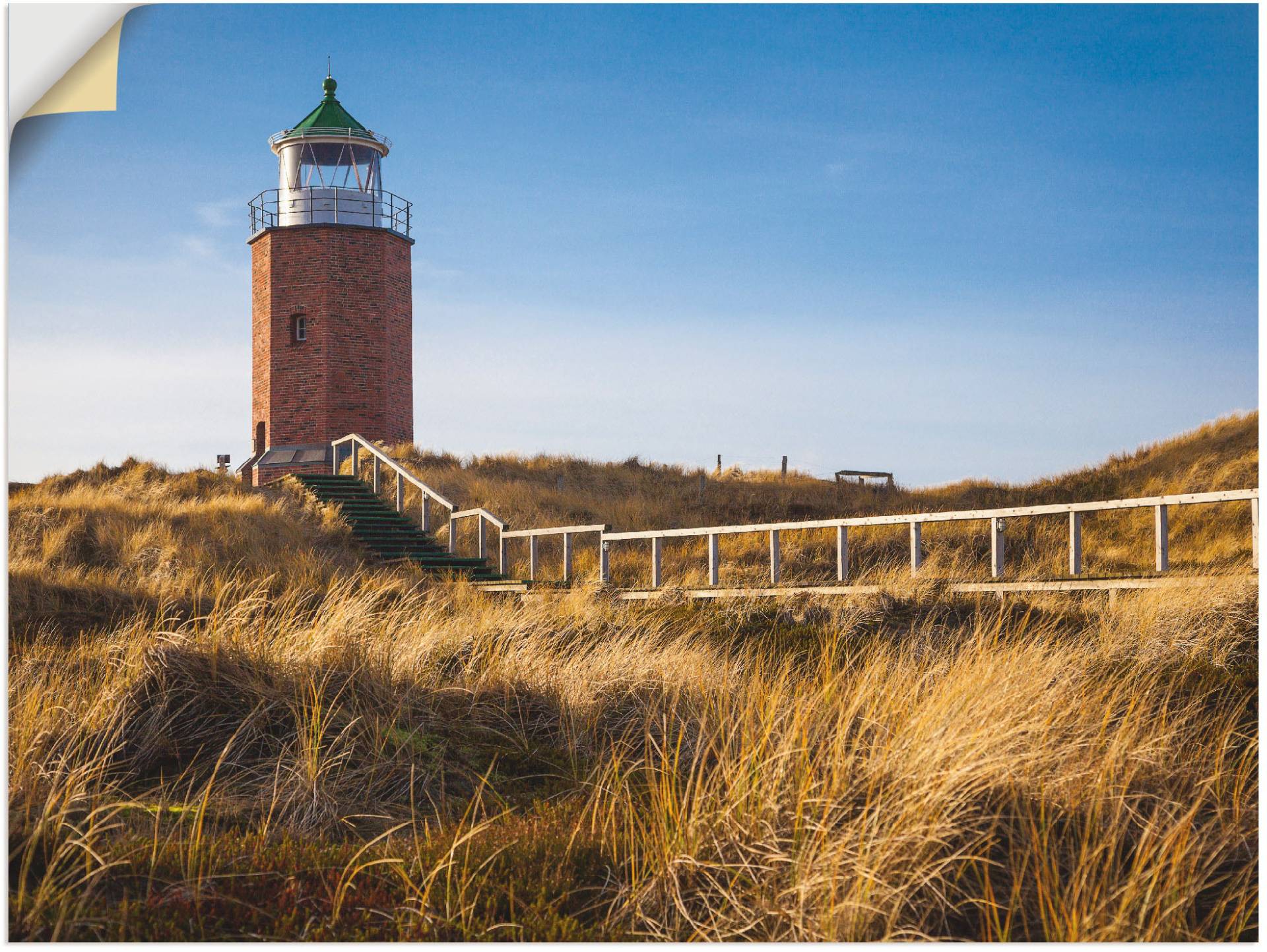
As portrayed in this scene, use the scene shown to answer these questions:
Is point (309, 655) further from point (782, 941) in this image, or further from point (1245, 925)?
point (1245, 925)

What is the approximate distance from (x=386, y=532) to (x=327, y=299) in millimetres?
11724

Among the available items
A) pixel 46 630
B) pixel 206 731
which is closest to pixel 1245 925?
pixel 206 731

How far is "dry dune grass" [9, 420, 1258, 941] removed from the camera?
3.33 m

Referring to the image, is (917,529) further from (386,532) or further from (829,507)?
(829,507)

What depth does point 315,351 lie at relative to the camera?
1169 inches

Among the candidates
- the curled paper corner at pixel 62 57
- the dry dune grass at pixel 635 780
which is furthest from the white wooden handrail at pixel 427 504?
the curled paper corner at pixel 62 57

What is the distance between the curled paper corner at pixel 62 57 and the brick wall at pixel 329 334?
2643cm

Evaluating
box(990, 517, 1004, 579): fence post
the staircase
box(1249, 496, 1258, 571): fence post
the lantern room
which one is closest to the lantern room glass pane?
the lantern room

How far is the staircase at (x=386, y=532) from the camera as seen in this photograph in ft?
59.2

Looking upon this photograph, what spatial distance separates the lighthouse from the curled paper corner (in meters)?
25.9

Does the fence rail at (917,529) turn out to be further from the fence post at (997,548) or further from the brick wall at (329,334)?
the brick wall at (329,334)

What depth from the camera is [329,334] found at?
29.6 metres

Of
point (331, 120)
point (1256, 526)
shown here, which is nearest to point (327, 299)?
point (331, 120)

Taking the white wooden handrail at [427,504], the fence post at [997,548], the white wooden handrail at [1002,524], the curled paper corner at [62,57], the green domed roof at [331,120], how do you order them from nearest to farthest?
1. the curled paper corner at [62,57]
2. the white wooden handrail at [1002,524]
3. the fence post at [997,548]
4. the white wooden handrail at [427,504]
5. the green domed roof at [331,120]
